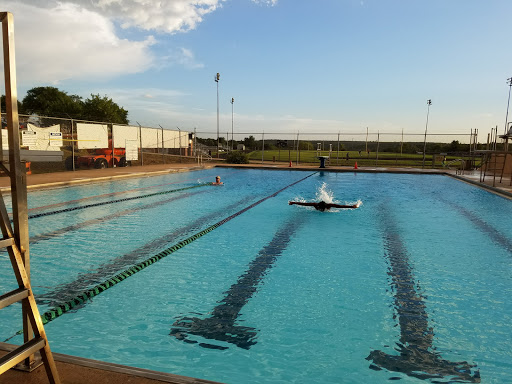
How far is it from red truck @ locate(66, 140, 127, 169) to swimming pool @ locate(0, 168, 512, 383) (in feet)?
30.5

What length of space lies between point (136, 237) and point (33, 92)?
6267 centimetres

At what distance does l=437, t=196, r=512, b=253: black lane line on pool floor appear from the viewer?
614cm

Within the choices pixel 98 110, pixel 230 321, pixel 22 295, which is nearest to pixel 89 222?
pixel 230 321

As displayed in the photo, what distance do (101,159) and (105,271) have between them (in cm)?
1484

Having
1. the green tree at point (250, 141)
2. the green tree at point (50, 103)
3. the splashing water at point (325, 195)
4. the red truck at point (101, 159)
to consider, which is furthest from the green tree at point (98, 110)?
the splashing water at point (325, 195)

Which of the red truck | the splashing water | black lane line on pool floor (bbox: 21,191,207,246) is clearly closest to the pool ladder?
black lane line on pool floor (bbox: 21,191,207,246)

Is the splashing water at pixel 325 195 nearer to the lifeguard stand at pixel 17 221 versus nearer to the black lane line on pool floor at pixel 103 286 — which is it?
the black lane line on pool floor at pixel 103 286

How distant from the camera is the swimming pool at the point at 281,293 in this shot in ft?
8.95

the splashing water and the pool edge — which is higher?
the pool edge

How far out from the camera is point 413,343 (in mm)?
2947

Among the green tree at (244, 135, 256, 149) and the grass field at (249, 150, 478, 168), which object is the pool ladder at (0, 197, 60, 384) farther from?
the green tree at (244, 135, 256, 149)

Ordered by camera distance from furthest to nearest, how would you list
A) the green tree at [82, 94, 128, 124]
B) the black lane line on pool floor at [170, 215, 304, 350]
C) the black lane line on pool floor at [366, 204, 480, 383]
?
the green tree at [82, 94, 128, 124] → the black lane line on pool floor at [170, 215, 304, 350] → the black lane line on pool floor at [366, 204, 480, 383]

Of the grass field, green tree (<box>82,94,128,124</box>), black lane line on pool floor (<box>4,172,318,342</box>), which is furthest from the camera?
green tree (<box>82,94,128,124</box>)

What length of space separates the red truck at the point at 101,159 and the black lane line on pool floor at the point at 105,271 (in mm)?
12035
